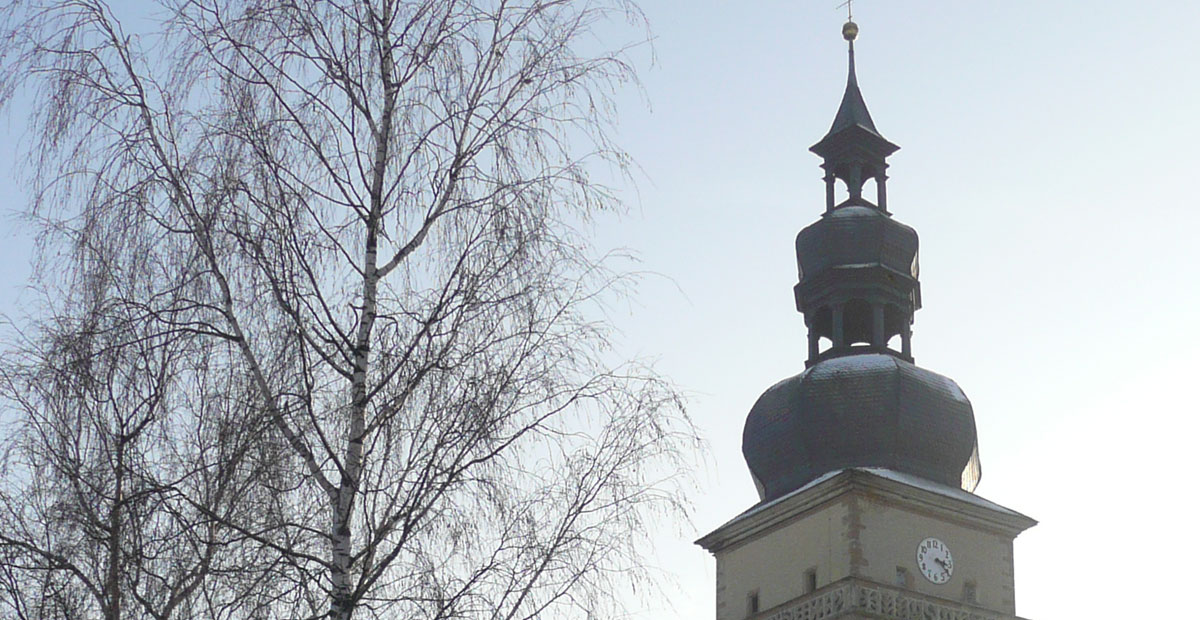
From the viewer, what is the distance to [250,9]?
13.9 metres

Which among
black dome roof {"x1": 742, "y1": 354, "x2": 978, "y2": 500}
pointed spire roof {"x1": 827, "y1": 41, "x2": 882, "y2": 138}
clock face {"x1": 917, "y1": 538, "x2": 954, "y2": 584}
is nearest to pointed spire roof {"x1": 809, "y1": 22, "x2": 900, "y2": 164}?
pointed spire roof {"x1": 827, "y1": 41, "x2": 882, "y2": 138}

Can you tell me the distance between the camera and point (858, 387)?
45.1m

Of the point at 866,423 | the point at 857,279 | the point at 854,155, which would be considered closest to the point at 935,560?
the point at 866,423

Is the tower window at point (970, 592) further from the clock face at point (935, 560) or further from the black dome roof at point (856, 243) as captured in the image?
the black dome roof at point (856, 243)

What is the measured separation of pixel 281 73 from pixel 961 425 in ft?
112

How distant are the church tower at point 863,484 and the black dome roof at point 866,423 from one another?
0.11 feet

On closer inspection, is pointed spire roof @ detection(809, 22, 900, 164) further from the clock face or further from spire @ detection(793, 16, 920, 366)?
Result: the clock face

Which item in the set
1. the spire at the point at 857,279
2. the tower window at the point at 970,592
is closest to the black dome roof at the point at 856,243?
the spire at the point at 857,279

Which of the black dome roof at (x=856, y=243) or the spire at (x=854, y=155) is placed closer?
the black dome roof at (x=856, y=243)

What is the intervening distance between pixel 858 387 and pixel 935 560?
14.1 ft

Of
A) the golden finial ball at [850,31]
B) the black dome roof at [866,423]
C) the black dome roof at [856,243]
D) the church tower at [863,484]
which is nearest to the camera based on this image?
the church tower at [863,484]

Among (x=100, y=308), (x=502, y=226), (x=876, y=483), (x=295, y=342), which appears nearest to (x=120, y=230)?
(x=100, y=308)

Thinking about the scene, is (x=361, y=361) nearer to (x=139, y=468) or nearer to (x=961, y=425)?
(x=139, y=468)

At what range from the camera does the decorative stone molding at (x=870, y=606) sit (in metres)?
43.1
